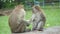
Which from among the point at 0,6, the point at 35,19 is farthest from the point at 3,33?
the point at 0,6

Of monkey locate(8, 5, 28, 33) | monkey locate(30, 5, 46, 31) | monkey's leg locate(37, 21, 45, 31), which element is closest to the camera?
monkey locate(8, 5, 28, 33)

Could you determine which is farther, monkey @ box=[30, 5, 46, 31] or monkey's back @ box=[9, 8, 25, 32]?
monkey @ box=[30, 5, 46, 31]

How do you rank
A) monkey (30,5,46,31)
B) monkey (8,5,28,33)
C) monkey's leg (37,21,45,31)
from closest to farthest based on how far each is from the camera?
monkey (8,5,28,33), monkey's leg (37,21,45,31), monkey (30,5,46,31)

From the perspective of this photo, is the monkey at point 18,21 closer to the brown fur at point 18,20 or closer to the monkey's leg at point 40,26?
the brown fur at point 18,20

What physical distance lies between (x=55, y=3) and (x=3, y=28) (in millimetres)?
13912

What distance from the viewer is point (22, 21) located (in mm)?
8023

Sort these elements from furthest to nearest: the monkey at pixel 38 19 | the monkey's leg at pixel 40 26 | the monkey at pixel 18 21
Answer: the monkey at pixel 38 19
the monkey's leg at pixel 40 26
the monkey at pixel 18 21

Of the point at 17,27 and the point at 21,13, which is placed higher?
the point at 21,13

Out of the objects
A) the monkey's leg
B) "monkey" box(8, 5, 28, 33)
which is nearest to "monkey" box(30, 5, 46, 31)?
the monkey's leg

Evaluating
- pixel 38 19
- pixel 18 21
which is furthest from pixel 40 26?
pixel 18 21

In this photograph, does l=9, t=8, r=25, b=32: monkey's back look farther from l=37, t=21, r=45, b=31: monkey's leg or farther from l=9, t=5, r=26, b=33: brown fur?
l=37, t=21, r=45, b=31: monkey's leg

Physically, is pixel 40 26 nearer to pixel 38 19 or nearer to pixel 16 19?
pixel 38 19

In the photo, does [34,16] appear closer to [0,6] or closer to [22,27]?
[22,27]

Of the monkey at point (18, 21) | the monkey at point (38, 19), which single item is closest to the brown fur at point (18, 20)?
the monkey at point (18, 21)
